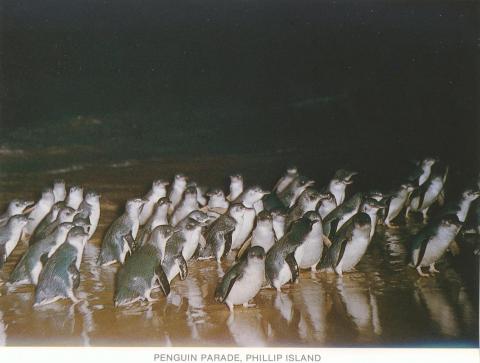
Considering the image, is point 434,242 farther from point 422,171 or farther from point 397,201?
point 422,171

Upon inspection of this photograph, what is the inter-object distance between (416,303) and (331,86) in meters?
9.39

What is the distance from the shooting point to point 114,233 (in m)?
4.52

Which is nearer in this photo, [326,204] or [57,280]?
[57,280]

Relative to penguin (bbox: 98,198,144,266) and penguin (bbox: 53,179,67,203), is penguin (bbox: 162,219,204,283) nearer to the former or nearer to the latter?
penguin (bbox: 98,198,144,266)

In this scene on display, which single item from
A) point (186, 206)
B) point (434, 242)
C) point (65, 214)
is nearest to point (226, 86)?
point (186, 206)

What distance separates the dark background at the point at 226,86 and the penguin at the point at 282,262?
4.92 meters

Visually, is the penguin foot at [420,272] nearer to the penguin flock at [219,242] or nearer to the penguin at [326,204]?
the penguin flock at [219,242]

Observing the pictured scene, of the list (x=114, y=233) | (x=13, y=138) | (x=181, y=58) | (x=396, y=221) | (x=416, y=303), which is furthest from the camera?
(x=181, y=58)

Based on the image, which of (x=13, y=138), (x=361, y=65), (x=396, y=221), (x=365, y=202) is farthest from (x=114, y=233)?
(x=361, y=65)

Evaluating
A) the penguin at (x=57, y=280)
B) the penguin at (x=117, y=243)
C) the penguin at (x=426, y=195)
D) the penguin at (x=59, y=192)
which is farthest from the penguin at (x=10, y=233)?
the penguin at (x=426, y=195)

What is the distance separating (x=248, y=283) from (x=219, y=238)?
1140 millimetres

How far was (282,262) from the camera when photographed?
150 inches

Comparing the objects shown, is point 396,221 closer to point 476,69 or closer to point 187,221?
point 476,69

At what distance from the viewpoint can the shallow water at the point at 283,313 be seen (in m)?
3.21
